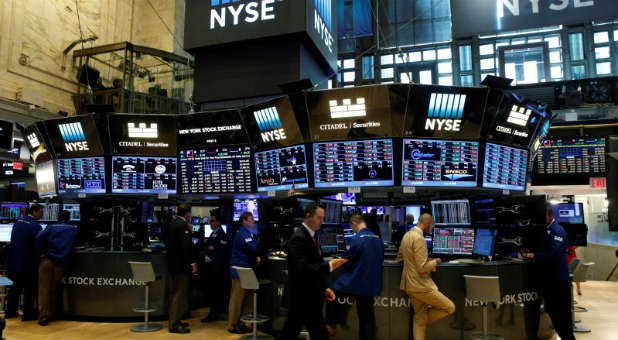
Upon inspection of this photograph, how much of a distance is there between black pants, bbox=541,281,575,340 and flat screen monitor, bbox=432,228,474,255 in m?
0.99

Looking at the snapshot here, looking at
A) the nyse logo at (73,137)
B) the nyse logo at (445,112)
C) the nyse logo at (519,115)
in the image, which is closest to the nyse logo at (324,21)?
the nyse logo at (445,112)

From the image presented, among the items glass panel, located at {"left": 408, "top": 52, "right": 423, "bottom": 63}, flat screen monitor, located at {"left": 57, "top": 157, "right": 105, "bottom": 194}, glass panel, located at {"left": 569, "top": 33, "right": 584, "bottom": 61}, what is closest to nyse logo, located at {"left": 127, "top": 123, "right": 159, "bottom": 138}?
flat screen monitor, located at {"left": 57, "top": 157, "right": 105, "bottom": 194}

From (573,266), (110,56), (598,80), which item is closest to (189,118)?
(573,266)

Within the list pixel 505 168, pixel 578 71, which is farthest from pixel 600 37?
pixel 505 168

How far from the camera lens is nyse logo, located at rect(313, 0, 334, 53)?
26.9 feet

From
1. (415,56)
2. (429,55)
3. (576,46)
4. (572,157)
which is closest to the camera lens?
(572,157)

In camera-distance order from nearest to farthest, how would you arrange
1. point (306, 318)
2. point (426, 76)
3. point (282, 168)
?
point (306, 318)
point (282, 168)
point (426, 76)

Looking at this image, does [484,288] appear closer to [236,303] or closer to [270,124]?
[236,303]

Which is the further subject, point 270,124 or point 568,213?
point 568,213

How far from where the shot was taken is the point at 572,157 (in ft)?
29.8

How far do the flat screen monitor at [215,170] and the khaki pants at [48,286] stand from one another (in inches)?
86.5

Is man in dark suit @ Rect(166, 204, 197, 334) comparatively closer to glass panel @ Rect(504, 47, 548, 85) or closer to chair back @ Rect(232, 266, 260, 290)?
chair back @ Rect(232, 266, 260, 290)

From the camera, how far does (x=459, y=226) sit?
5863 mm

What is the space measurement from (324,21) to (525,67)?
828 cm
